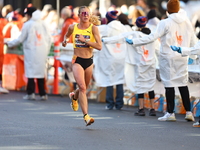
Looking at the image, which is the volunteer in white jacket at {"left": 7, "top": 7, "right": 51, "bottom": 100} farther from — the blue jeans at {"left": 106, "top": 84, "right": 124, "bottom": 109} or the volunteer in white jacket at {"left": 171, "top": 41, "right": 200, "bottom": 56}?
the volunteer in white jacket at {"left": 171, "top": 41, "right": 200, "bottom": 56}

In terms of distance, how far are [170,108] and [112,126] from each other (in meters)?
1.61

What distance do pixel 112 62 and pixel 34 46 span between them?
94.7 inches

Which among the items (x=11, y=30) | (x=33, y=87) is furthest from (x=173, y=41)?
(x=11, y=30)

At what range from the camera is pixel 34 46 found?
15.3 meters

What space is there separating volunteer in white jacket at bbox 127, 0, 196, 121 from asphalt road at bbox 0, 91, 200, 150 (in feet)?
1.54

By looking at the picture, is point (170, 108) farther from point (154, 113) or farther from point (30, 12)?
point (30, 12)

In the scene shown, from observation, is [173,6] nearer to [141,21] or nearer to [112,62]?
[141,21]

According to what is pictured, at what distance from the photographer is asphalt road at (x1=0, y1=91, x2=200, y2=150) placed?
8078 millimetres

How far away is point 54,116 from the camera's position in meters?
11.6

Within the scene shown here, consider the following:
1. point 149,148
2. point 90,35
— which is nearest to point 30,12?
point 90,35

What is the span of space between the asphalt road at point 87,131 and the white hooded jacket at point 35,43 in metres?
2.07

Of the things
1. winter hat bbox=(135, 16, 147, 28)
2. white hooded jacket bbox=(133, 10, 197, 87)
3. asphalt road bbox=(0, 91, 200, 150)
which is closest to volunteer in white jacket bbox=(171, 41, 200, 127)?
white hooded jacket bbox=(133, 10, 197, 87)

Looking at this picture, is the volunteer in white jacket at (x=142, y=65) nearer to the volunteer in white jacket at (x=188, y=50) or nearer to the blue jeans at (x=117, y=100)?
the blue jeans at (x=117, y=100)

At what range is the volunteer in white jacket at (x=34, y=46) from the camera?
15125mm
